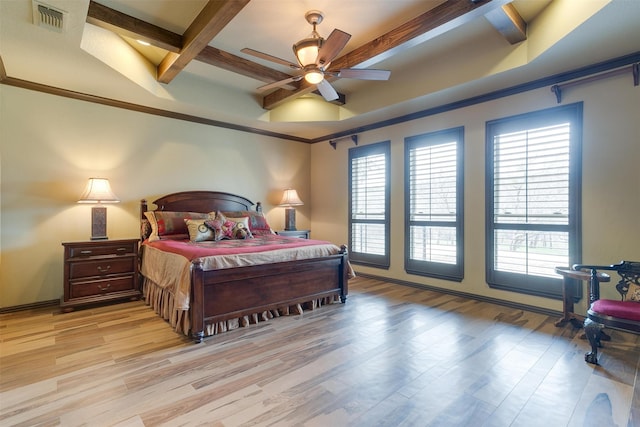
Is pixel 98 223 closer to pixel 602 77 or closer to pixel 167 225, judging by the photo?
pixel 167 225

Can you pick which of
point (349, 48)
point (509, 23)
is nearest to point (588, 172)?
point (509, 23)

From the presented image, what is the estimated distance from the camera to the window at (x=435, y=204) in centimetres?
430

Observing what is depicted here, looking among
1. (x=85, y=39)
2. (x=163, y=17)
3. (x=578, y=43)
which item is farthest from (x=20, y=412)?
(x=578, y=43)

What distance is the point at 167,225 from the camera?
4.21 m

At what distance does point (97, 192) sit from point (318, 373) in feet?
11.1

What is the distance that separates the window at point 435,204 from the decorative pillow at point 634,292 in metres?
A: 1.64

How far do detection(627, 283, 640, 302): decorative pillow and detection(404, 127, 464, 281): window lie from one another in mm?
1639

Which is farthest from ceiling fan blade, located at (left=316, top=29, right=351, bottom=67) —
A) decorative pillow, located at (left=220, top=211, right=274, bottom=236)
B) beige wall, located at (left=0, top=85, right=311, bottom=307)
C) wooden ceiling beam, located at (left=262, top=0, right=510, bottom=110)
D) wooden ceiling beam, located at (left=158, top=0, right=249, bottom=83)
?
beige wall, located at (left=0, top=85, right=311, bottom=307)

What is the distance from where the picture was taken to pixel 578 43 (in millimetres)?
2754

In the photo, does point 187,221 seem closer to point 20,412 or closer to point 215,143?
point 215,143

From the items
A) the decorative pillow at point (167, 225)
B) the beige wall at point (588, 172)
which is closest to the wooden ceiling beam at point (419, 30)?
the beige wall at point (588, 172)

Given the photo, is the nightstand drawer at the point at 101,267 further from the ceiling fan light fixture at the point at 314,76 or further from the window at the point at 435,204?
the window at the point at 435,204

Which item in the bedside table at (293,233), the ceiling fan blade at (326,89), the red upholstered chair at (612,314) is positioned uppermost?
the ceiling fan blade at (326,89)

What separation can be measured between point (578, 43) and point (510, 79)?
789 mm
